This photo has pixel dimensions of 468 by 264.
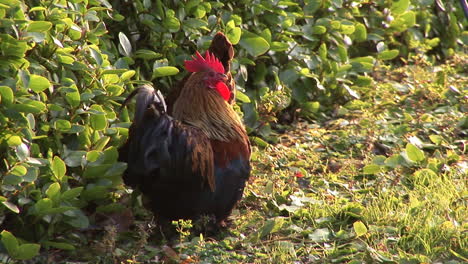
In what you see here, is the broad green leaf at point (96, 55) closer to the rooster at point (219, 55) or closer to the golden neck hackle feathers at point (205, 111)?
the golden neck hackle feathers at point (205, 111)

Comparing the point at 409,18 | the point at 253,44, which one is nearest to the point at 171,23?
the point at 253,44

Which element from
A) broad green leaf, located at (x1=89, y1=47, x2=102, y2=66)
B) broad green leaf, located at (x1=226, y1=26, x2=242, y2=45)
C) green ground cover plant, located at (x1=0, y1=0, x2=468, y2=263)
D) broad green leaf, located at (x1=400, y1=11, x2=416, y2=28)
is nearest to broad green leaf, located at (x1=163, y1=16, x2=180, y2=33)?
green ground cover plant, located at (x1=0, y1=0, x2=468, y2=263)

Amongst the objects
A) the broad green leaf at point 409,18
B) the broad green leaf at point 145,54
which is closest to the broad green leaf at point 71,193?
the broad green leaf at point 145,54

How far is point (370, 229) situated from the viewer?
14.3 feet

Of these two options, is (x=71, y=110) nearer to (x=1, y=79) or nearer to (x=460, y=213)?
(x=1, y=79)

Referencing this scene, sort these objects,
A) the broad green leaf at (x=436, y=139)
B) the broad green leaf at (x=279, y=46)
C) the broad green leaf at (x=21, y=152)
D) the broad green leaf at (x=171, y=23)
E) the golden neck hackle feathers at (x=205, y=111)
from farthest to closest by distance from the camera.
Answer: the broad green leaf at (x=436, y=139)
the broad green leaf at (x=279, y=46)
the broad green leaf at (x=171, y=23)
the golden neck hackle feathers at (x=205, y=111)
the broad green leaf at (x=21, y=152)

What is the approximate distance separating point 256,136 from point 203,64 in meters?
1.59

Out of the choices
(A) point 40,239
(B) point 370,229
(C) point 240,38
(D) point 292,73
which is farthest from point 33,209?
(D) point 292,73

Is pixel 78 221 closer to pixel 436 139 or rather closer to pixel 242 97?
pixel 242 97

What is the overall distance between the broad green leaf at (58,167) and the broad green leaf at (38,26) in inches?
26.4

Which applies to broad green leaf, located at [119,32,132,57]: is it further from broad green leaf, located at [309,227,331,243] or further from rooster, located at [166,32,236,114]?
broad green leaf, located at [309,227,331,243]

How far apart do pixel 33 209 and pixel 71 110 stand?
0.59 meters

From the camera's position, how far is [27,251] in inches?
154

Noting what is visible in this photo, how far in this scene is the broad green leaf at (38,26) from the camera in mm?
3839
